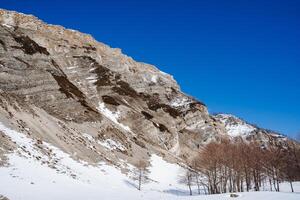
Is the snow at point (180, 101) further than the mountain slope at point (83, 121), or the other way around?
the snow at point (180, 101)

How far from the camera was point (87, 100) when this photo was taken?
319 feet

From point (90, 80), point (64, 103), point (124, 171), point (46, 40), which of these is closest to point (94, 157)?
point (124, 171)

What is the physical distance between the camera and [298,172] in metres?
100

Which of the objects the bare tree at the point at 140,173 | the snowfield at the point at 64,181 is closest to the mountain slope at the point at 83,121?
the snowfield at the point at 64,181

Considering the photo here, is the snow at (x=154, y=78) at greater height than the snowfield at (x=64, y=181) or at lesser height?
greater

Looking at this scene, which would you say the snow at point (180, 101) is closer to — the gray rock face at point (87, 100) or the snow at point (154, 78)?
the gray rock face at point (87, 100)

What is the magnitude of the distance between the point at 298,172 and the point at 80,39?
319 feet

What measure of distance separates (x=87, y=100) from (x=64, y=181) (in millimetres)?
53543

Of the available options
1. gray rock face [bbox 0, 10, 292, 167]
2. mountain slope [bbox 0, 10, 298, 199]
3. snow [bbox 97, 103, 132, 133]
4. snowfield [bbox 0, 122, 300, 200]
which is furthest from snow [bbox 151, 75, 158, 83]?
snowfield [bbox 0, 122, 300, 200]

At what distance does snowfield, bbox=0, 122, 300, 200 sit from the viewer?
117ft

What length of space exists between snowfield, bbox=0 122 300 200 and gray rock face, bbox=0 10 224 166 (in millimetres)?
4784

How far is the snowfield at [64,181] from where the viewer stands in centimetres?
3559

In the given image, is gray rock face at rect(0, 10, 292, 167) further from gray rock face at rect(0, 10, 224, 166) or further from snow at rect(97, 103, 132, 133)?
snow at rect(97, 103, 132, 133)

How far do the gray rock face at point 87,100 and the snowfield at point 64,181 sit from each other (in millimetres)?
4784
